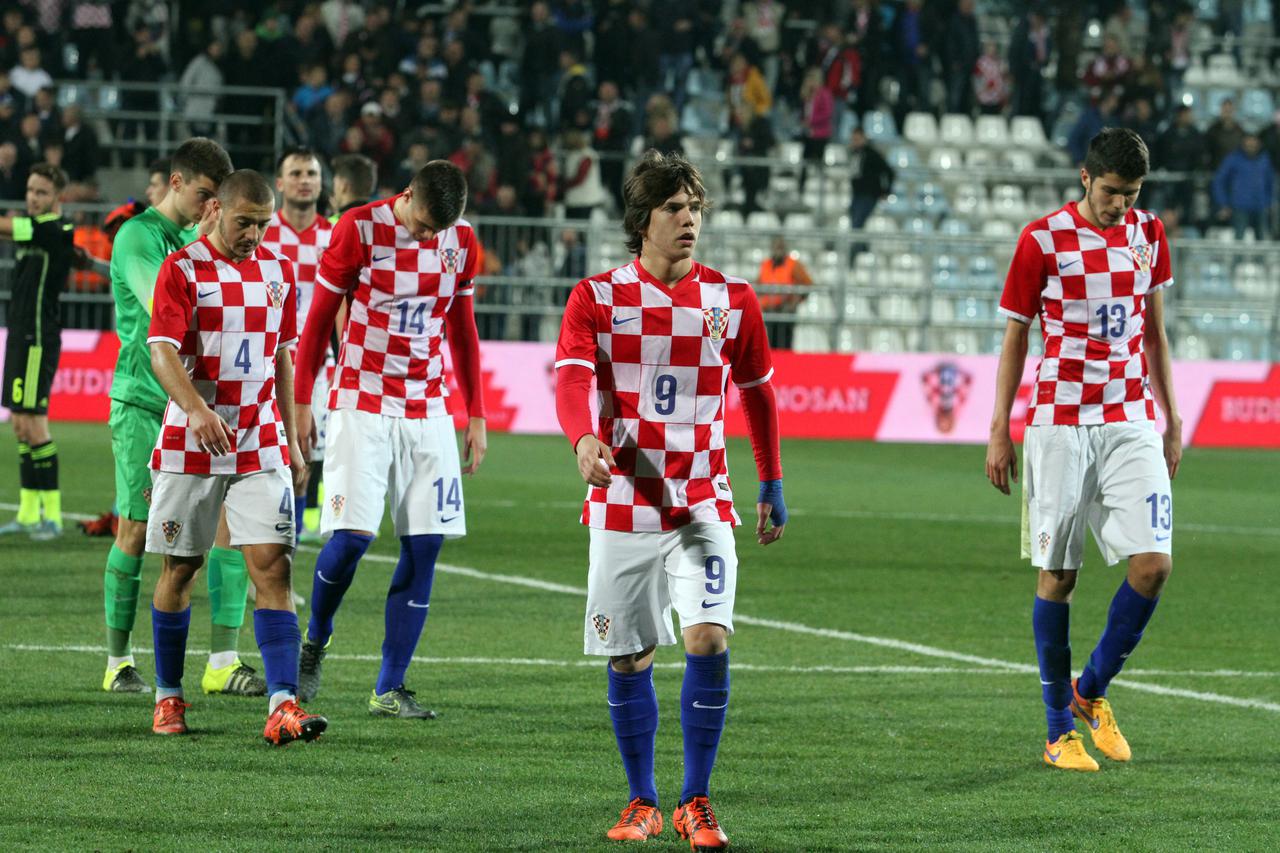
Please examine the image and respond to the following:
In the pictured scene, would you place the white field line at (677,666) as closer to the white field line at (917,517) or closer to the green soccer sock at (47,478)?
the green soccer sock at (47,478)

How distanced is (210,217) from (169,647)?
154cm

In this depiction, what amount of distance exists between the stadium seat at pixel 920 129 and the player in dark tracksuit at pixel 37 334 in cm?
1704

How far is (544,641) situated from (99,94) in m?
17.1

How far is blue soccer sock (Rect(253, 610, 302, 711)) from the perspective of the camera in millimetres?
6574

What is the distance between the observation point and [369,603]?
1007cm

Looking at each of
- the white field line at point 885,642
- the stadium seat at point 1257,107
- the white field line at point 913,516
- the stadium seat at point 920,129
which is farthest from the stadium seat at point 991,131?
the white field line at point 885,642

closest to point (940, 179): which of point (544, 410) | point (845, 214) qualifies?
point (845, 214)

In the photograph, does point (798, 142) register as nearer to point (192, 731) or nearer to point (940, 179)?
point (940, 179)

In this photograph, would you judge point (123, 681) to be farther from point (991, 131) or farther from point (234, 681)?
point (991, 131)

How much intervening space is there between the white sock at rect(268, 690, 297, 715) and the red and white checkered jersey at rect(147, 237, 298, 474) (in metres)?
0.78

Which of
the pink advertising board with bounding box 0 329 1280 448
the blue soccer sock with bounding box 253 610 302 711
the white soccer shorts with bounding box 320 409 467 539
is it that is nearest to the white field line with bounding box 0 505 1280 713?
the white soccer shorts with bounding box 320 409 467 539

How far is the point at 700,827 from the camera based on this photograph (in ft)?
17.3

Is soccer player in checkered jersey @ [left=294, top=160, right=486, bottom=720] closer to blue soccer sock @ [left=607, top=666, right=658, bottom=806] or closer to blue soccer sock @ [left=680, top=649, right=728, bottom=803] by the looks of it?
blue soccer sock @ [left=607, top=666, right=658, bottom=806]

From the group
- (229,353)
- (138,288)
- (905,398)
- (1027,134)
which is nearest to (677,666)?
(229,353)
